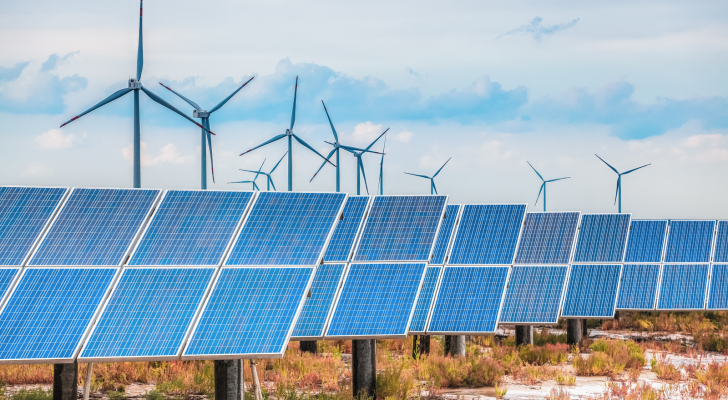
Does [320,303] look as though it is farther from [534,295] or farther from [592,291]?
[592,291]

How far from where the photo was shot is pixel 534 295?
30266mm

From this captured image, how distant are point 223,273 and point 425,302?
9.74 meters

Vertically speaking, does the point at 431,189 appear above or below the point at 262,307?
above

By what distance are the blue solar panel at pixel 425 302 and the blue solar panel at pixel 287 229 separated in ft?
21.4

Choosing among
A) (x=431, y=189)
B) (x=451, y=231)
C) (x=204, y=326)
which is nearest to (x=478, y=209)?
(x=451, y=231)

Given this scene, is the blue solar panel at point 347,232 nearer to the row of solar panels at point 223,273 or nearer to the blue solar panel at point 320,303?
the row of solar panels at point 223,273

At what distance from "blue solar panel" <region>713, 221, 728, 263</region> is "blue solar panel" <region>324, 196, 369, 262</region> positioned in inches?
871

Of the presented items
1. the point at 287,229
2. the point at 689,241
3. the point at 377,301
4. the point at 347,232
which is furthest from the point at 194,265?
the point at 689,241

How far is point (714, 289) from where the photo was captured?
3712cm

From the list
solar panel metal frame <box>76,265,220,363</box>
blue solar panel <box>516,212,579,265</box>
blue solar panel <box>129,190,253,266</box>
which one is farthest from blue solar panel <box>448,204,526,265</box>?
solar panel metal frame <box>76,265,220,363</box>

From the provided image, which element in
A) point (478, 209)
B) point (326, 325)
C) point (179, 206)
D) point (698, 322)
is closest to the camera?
point (179, 206)

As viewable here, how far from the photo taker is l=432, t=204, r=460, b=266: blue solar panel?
27438mm

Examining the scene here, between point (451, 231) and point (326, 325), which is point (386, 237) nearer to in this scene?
point (326, 325)

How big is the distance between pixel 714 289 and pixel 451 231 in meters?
15.9
